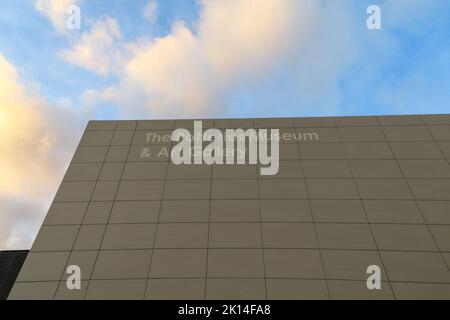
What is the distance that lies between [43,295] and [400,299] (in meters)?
9.00

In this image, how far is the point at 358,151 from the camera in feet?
39.1

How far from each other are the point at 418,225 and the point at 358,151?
3.23 m

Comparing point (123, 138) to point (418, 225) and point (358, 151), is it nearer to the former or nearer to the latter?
point (358, 151)

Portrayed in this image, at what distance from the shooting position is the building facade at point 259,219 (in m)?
8.62

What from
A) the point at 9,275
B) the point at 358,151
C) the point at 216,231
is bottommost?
the point at 9,275

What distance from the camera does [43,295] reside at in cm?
851

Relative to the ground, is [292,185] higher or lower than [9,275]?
higher

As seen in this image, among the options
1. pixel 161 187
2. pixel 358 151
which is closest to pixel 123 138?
pixel 161 187

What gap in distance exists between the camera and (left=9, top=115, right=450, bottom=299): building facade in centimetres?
862

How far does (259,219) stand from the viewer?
10.1m

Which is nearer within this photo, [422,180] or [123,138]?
[422,180]
